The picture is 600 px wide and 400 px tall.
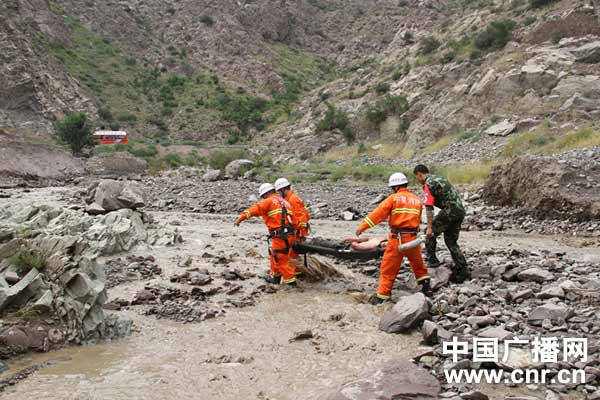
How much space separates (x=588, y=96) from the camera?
20750 millimetres

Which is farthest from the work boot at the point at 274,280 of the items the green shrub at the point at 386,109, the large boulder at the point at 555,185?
the green shrub at the point at 386,109

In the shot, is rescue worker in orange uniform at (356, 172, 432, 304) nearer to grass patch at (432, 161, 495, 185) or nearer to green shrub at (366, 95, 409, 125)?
grass patch at (432, 161, 495, 185)

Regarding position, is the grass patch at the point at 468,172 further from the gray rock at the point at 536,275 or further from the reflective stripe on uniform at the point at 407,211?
the reflective stripe on uniform at the point at 407,211

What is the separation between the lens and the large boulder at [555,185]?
38.7 feet

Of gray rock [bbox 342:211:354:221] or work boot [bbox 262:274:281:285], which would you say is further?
gray rock [bbox 342:211:354:221]

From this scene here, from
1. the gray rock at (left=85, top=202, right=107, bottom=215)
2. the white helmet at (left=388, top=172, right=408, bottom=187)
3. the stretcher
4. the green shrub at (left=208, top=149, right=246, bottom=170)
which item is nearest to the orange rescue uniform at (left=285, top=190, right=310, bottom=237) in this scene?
the stretcher

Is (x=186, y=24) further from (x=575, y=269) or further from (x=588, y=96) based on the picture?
(x=575, y=269)

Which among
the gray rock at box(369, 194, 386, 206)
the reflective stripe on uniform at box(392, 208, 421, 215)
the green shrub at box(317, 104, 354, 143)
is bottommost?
the gray rock at box(369, 194, 386, 206)

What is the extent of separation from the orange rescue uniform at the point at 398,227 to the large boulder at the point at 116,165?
24990 millimetres

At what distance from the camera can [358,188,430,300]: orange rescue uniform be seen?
689 cm

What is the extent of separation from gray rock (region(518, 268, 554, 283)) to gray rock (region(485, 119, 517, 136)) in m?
15.5

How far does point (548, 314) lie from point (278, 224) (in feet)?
13.7

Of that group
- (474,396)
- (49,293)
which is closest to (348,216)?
(49,293)

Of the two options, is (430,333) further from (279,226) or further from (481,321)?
(279,226)
